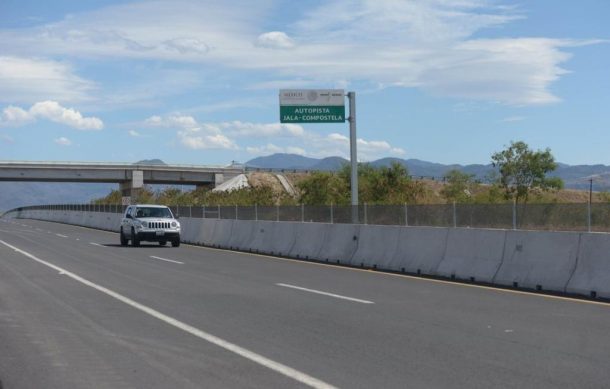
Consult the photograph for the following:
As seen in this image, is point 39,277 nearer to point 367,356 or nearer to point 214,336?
point 214,336

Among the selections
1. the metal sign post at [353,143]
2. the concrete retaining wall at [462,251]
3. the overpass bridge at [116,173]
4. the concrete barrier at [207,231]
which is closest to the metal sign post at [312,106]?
the metal sign post at [353,143]

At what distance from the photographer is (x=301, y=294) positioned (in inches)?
554

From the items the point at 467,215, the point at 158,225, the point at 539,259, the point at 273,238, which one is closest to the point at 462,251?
the point at 467,215

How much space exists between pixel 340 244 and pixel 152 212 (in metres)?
12.6

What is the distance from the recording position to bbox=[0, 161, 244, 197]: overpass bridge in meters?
94.2

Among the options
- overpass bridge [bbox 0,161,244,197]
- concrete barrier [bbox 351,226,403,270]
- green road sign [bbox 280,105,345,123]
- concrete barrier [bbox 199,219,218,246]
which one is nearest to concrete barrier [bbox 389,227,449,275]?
concrete barrier [bbox 351,226,403,270]

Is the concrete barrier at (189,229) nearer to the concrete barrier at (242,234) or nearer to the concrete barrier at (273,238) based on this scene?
the concrete barrier at (242,234)

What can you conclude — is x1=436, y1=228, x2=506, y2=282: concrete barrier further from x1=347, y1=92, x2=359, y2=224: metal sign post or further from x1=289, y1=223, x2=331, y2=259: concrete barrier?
x1=347, y1=92, x2=359, y2=224: metal sign post

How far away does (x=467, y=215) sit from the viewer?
1883 centimetres

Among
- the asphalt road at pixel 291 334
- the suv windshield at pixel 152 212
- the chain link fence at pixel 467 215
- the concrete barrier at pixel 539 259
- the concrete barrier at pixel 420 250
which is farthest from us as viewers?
the suv windshield at pixel 152 212

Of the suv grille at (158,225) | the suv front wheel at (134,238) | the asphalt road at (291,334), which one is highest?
the suv grille at (158,225)

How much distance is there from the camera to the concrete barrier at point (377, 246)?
1981 centimetres

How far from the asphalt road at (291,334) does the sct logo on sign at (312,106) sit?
1555cm

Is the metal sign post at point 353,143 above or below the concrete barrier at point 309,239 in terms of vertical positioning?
above
